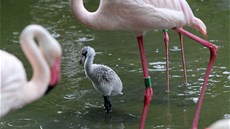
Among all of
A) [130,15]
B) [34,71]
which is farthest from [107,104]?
[34,71]

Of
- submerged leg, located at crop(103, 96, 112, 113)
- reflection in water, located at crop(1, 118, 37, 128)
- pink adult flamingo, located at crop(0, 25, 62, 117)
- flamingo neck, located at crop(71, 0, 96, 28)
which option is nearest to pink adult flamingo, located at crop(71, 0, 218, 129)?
flamingo neck, located at crop(71, 0, 96, 28)

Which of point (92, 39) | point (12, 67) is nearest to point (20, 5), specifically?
point (92, 39)

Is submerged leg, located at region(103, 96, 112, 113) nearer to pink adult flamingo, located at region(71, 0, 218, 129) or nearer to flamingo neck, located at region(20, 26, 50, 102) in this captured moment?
pink adult flamingo, located at region(71, 0, 218, 129)

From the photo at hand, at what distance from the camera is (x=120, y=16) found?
5289 millimetres

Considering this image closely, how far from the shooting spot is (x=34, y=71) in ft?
12.9

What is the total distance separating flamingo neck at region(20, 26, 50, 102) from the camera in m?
3.77

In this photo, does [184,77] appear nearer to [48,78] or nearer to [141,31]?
[141,31]

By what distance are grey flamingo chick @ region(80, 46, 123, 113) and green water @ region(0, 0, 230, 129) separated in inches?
5.9

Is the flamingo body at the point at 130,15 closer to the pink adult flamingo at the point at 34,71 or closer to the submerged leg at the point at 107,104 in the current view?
the submerged leg at the point at 107,104

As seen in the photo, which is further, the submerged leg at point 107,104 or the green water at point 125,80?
the submerged leg at point 107,104

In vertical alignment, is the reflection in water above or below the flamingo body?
below

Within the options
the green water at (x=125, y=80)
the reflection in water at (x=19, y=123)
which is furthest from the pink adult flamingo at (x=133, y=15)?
the reflection in water at (x=19, y=123)

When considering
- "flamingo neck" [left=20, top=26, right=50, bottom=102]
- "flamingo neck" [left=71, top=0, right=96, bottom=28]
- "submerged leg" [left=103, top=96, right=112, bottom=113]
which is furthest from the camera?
"submerged leg" [left=103, top=96, right=112, bottom=113]

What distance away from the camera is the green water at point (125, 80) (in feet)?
18.5
